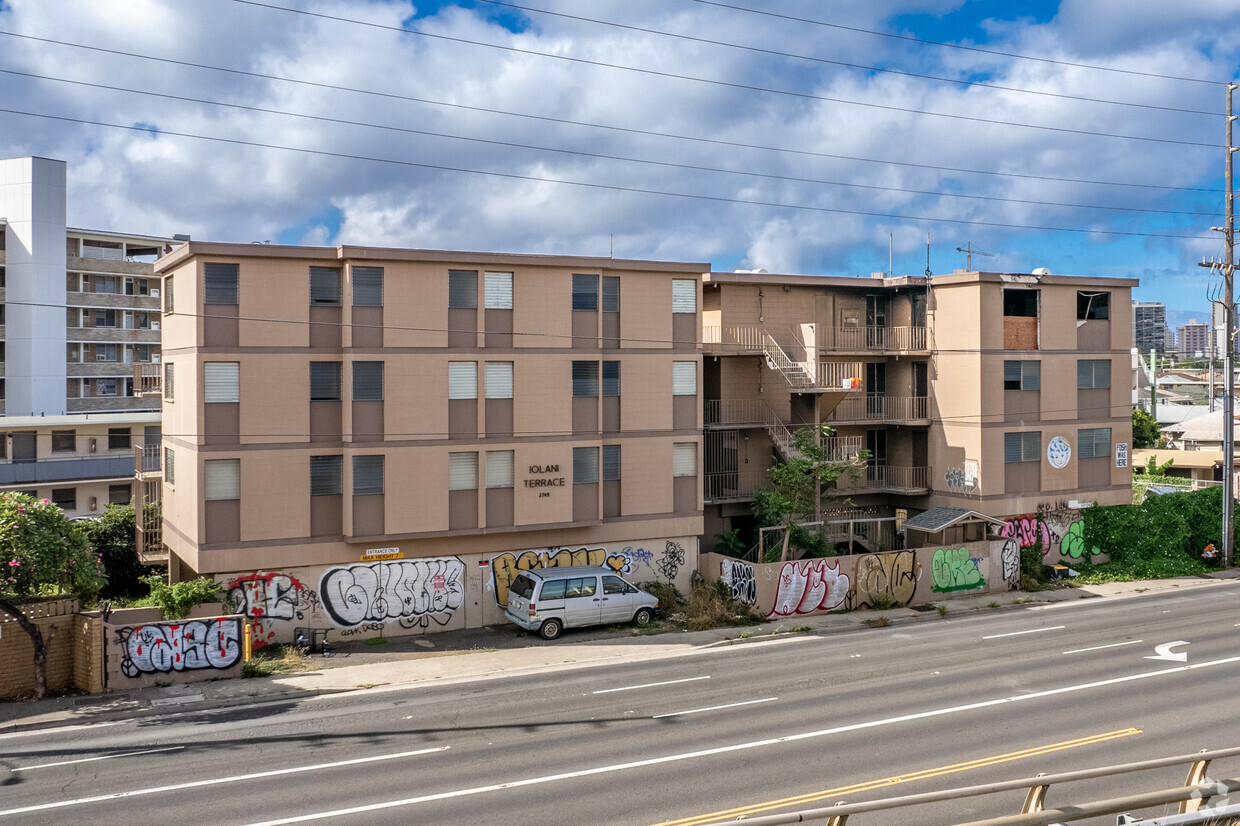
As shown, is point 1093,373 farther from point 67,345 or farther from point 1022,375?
point 67,345

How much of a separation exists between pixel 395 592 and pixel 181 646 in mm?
6539

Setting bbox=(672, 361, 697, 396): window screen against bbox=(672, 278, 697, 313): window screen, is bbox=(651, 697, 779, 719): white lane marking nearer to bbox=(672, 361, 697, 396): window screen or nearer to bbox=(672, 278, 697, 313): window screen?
bbox=(672, 361, 697, 396): window screen

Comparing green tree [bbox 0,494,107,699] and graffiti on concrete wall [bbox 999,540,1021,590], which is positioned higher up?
green tree [bbox 0,494,107,699]

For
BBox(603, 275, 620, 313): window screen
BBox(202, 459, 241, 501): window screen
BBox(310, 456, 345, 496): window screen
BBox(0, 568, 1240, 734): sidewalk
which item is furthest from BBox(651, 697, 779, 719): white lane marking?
BBox(603, 275, 620, 313): window screen

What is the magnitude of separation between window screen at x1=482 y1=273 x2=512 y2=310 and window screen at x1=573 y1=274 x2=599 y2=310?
216 centimetres

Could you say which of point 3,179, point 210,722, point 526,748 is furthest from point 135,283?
point 526,748

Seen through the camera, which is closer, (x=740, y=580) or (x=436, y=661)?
(x=436, y=661)

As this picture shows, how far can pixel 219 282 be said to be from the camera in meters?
26.6

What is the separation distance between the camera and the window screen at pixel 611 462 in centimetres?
3130

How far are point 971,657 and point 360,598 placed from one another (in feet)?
52.9

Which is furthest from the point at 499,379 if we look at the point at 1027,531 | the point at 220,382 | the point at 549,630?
the point at 1027,531

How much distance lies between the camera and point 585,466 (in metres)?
30.7

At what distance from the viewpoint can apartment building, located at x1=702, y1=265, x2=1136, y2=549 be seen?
3669 centimetres

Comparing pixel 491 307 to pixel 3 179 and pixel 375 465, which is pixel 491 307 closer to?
pixel 375 465
